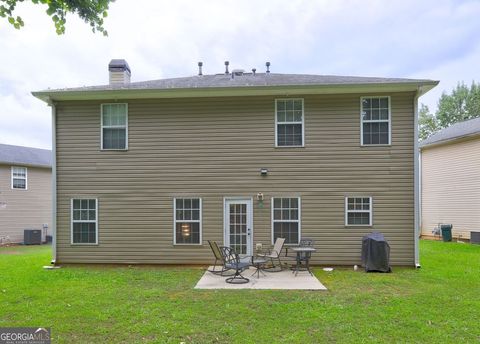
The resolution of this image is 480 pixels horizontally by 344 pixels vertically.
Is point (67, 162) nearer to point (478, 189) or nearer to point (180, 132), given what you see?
point (180, 132)

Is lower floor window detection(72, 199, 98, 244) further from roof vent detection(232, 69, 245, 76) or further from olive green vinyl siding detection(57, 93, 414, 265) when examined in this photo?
roof vent detection(232, 69, 245, 76)

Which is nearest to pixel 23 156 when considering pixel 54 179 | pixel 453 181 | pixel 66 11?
pixel 54 179

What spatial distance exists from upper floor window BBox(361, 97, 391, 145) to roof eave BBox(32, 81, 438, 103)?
33 cm

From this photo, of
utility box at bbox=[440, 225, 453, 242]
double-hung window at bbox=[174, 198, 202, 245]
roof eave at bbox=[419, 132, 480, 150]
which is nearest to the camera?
double-hung window at bbox=[174, 198, 202, 245]

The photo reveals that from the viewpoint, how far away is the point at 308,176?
27.4 feet

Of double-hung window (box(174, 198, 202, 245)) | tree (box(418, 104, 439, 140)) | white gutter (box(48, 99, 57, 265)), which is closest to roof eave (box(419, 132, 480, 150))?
double-hung window (box(174, 198, 202, 245))

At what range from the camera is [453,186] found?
46.8ft

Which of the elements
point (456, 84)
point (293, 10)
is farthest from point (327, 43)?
point (456, 84)

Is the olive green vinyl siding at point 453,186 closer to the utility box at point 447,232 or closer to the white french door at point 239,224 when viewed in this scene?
the utility box at point 447,232

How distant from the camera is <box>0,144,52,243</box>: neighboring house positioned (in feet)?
48.5

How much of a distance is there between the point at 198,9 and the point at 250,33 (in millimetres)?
5907

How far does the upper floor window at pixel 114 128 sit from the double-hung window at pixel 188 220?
2332 mm

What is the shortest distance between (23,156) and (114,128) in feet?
35.2

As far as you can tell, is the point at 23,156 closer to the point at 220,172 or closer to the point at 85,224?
the point at 85,224
